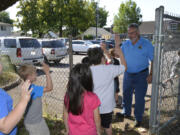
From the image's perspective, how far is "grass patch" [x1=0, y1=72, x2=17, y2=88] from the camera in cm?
618

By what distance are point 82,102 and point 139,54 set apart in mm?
2001

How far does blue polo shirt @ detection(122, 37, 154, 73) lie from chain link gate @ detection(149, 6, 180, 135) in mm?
425

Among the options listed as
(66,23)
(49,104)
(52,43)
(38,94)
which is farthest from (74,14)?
(38,94)

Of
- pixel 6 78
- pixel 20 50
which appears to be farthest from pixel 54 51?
pixel 6 78

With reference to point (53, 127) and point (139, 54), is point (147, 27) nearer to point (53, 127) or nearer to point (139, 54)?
point (139, 54)

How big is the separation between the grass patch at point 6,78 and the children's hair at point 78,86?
4.93 meters

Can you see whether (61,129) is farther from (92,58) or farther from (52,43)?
(52,43)

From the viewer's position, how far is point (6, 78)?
20.8 ft

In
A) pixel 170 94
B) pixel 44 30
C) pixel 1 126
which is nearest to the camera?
pixel 1 126

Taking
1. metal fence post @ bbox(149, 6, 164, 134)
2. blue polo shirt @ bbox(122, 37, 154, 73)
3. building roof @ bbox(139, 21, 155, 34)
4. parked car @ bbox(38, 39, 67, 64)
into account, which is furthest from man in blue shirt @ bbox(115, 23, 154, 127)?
building roof @ bbox(139, 21, 155, 34)

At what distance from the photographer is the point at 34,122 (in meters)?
2.41

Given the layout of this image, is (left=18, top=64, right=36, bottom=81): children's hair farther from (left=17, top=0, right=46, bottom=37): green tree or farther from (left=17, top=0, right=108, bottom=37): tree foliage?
(left=17, top=0, right=46, bottom=37): green tree

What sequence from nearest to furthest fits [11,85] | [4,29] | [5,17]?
[11,85] → [4,29] → [5,17]

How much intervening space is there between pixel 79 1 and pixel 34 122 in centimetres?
3517
